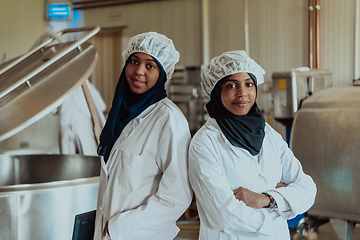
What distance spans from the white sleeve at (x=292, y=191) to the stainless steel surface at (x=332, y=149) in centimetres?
111

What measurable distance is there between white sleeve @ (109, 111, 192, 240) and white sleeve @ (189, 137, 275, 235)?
40 mm

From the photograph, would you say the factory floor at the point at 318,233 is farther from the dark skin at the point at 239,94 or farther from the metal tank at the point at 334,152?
the dark skin at the point at 239,94

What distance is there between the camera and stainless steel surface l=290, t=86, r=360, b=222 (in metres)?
2.29

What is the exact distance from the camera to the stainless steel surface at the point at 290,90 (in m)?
2.94

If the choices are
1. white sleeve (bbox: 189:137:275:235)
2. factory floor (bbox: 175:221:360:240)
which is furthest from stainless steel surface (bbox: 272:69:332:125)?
white sleeve (bbox: 189:137:275:235)

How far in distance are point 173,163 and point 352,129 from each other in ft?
5.07

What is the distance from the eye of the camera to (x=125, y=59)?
4.62ft

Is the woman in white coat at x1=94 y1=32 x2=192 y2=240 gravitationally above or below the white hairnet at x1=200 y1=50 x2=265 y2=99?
below

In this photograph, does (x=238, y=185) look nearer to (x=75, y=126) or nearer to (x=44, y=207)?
(x=44, y=207)

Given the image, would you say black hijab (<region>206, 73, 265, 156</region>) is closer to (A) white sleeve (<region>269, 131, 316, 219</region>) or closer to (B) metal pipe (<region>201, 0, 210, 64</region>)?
(A) white sleeve (<region>269, 131, 316, 219</region>)

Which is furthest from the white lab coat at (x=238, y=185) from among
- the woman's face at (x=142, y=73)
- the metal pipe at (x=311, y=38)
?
the metal pipe at (x=311, y=38)

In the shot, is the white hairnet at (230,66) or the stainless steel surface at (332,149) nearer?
the white hairnet at (230,66)

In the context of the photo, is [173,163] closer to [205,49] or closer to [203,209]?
[203,209]

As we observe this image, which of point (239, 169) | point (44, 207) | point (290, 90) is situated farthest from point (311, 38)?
point (44, 207)
